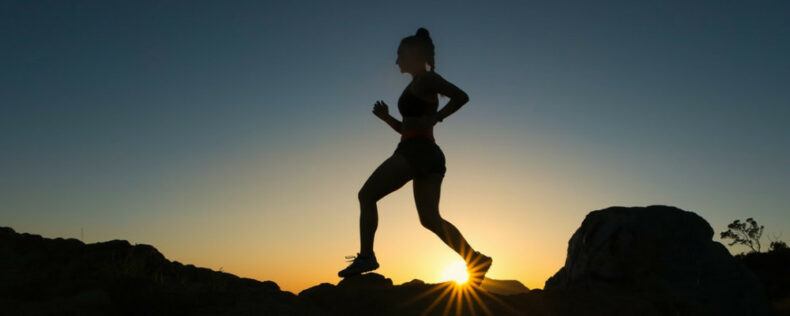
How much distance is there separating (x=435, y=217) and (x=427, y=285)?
1.88 feet

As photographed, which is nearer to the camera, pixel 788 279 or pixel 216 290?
pixel 216 290

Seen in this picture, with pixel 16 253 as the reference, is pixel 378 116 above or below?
above

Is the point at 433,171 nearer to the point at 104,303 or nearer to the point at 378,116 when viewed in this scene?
the point at 378,116

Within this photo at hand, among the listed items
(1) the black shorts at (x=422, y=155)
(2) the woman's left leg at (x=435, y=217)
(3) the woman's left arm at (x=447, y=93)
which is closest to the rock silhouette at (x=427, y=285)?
(2) the woman's left leg at (x=435, y=217)

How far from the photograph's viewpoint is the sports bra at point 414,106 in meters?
5.15

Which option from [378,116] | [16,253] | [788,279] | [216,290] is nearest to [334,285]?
[216,290]

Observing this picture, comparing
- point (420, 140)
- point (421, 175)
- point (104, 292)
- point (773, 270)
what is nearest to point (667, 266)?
point (421, 175)

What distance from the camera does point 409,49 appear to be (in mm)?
5328

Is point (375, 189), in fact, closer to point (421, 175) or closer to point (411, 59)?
point (421, 175)

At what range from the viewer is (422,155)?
5016 millimetres

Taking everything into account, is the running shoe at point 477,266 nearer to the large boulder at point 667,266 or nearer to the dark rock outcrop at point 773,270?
the large boulder at point 667,266

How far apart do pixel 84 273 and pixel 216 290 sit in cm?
104

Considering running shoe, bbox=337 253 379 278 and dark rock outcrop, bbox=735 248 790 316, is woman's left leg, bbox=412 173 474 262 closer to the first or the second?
running shoe, bbox=337 253 379 278

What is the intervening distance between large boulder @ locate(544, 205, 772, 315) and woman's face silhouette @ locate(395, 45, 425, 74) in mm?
2413
